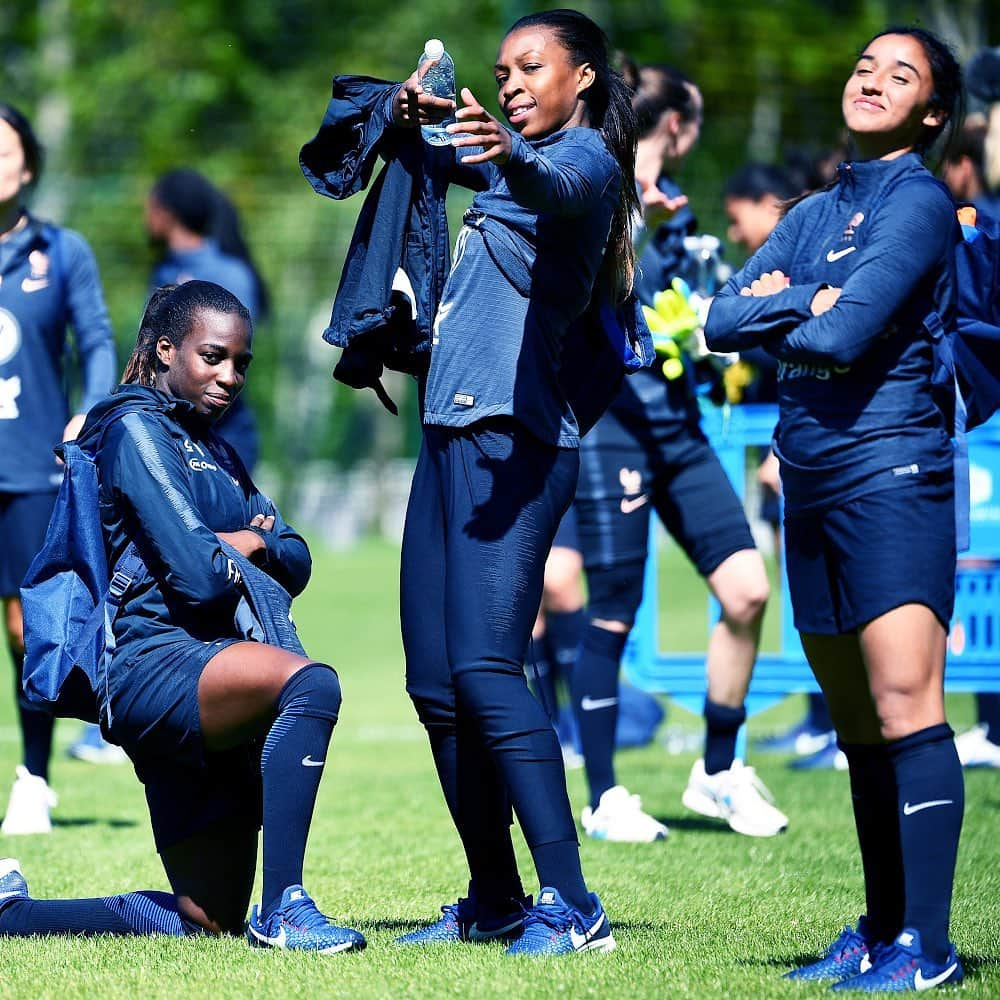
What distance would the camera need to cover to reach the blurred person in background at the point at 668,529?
6.66 m

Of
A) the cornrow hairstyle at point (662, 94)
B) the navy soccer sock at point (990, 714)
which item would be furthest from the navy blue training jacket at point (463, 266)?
the navy soccer sock at point (990, 714)

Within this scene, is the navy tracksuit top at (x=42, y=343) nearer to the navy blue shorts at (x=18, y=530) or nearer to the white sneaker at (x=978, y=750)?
the navy blue shorts at (x=18, y=530)

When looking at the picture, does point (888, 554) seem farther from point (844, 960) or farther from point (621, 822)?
point (621, 822)

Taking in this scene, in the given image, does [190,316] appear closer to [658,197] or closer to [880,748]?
[880,748]

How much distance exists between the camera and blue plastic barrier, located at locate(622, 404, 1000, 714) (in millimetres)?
7898

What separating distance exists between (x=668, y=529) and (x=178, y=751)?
9.63 feet

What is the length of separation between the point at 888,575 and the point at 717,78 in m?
24.1

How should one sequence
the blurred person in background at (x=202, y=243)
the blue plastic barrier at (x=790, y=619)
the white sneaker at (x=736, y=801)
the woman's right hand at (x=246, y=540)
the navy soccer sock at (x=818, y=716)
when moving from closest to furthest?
the woman's right hand at (x=246, y=540) < the white sneaker at (x=736, y=801) < the blue plastic barrier at (x=790, y=619) < the blurred person in background at (x=202, y=243) < the navy soccer sock at (x=818, y=716)

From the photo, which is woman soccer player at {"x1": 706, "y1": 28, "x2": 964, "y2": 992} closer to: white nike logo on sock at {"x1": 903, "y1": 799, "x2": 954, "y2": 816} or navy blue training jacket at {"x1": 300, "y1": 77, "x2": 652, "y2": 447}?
white nike logo on sock at {"x1": 903, "y1": 799, "x2": 954, "y2": 816}

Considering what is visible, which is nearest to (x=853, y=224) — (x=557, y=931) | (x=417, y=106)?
(x=417, y=106)

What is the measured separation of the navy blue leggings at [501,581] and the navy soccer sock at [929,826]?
2.58 ft

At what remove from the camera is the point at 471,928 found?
4410mm

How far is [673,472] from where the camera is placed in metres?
6.77

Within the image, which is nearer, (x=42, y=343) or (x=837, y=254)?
(x=837, y=254)
